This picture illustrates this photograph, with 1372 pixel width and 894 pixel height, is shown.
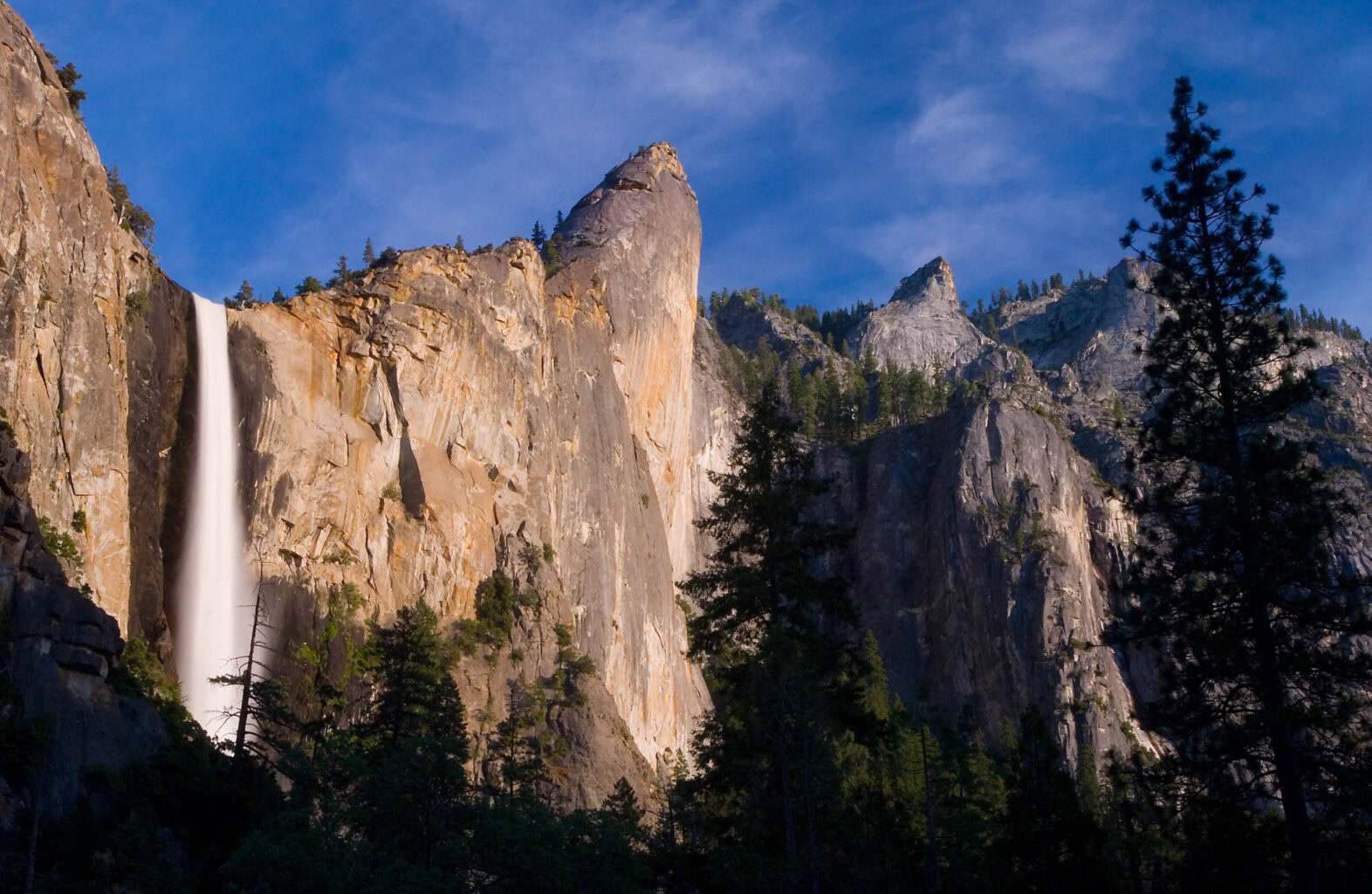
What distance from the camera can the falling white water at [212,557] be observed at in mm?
38000

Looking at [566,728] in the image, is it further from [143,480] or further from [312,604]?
[143,480]

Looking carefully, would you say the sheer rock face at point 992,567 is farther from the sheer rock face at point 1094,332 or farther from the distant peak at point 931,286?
the distant peak at point 931,286

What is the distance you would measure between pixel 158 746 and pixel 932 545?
61707 mm

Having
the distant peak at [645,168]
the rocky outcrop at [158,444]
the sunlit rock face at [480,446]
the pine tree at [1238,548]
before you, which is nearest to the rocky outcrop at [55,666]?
the rocky outcrop at [158,444]

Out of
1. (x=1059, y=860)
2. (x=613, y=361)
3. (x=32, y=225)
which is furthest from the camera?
(x=613, y=361)

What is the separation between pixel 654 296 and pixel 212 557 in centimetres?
3452

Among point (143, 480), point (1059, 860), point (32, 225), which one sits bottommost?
point (1059, 860)

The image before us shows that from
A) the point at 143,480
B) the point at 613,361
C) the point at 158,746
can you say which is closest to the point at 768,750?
the point at 158,746

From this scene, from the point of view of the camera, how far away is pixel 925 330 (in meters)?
136

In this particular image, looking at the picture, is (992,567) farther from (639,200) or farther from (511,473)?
(511,473)

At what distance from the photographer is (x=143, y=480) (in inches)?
1505

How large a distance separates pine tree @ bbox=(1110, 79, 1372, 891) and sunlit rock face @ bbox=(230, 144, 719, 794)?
97.0ft

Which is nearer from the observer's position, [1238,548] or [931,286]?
[1238,548]

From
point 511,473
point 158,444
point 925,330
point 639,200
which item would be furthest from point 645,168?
point 925,330
